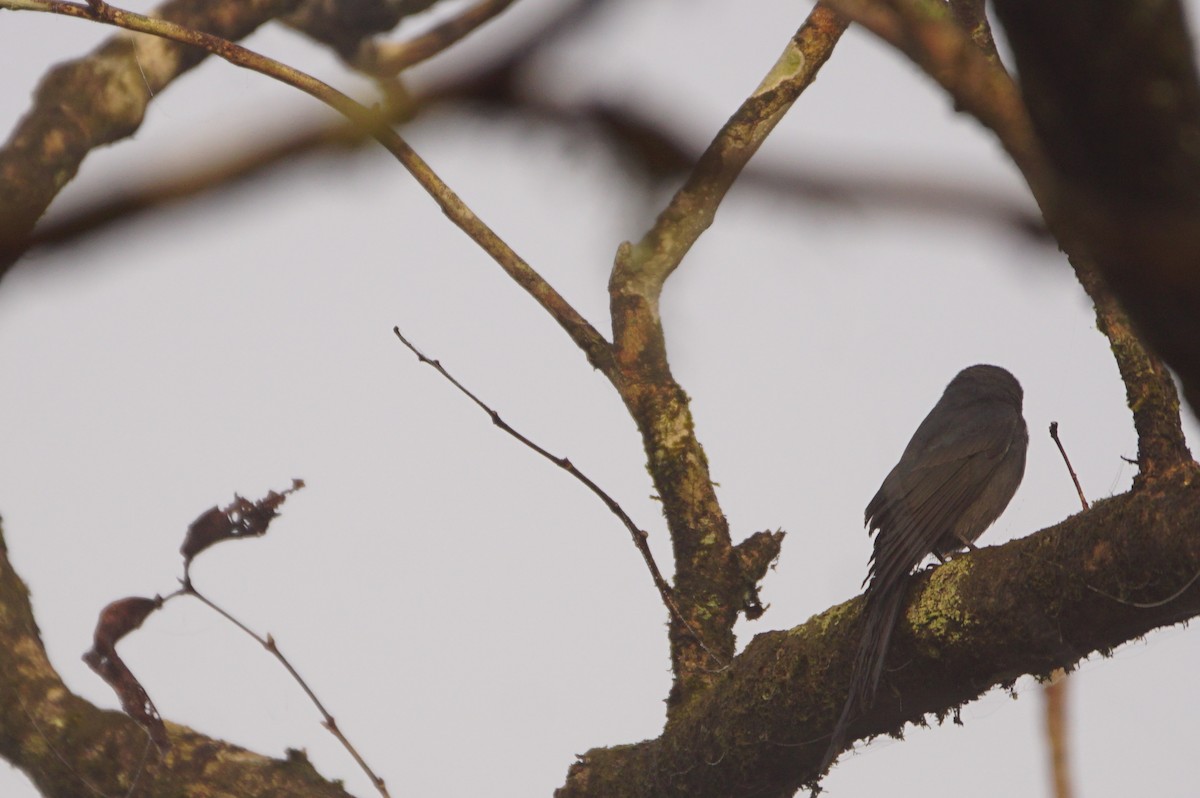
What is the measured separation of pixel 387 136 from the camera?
134 cm

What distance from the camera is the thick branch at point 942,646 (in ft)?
9.64

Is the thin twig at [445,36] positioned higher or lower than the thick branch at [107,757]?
higher

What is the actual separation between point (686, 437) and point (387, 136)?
3276 mm

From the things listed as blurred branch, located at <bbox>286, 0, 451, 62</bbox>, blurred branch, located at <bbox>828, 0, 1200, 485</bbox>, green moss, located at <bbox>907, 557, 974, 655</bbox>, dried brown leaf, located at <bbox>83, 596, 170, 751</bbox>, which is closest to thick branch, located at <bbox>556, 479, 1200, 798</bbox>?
green moss, located at <bbox>907, 557, 974, 655</bbox>

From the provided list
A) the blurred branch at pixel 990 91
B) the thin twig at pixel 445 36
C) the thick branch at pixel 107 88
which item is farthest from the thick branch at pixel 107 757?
the blurred branch at pixel 990 91

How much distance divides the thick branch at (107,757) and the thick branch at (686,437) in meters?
1.29

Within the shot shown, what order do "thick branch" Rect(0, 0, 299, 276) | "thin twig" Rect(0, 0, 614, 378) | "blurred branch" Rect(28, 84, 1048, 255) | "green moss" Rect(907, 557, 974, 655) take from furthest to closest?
1. "thick branch" Rect(0, 0, 299, 276)
2. "green moss" Rect(907, 557, 974, 655)
3. "thin twig" Rect(0, 0, 614, 378)
4. "blurred branch" Rect(28, 84, 1048, 255)

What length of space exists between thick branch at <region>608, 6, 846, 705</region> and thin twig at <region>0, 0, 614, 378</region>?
15 cm

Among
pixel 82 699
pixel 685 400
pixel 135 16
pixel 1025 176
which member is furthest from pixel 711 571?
pixel 1025 176

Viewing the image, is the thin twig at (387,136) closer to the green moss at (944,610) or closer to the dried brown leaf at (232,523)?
the dried brown leaf at (232,523)

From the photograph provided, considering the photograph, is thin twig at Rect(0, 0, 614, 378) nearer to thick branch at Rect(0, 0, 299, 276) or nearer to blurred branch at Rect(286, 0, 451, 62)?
blurred branch at Rect(286, 0, 451, 62)

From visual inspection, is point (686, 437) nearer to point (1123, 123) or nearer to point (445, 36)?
point (445, 36)

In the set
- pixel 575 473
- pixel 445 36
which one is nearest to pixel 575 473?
pixel 575 473

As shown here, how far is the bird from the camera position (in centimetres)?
432
